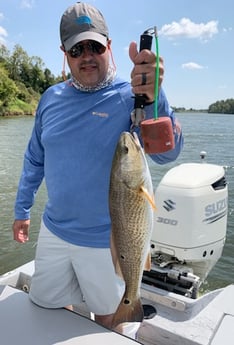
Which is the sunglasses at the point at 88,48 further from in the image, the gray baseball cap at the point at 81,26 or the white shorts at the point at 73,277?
the white shorts at the point at 73,277

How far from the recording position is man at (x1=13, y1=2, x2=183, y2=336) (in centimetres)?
195

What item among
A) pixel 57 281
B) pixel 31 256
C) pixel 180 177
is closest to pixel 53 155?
pixel 57 281

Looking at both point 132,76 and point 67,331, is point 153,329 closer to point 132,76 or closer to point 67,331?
point 67,331

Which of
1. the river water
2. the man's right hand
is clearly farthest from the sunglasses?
the river water

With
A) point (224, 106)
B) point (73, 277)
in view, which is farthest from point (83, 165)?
point (224, 106)

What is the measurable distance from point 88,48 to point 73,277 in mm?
1241

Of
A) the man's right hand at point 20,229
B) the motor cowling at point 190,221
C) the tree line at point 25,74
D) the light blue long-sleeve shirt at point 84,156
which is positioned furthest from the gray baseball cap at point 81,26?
the tree line at point 25,74

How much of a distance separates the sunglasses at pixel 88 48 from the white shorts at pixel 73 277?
0.98 meters

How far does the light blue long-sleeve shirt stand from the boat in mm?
460

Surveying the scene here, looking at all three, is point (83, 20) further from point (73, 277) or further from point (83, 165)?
point (73, 277)

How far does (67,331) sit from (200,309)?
103cm

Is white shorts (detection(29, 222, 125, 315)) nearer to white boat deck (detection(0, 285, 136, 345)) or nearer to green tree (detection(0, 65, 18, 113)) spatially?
white boat deck (detection(0, 285, 136, 345))

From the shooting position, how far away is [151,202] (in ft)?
4.89

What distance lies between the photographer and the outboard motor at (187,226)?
125 inches
